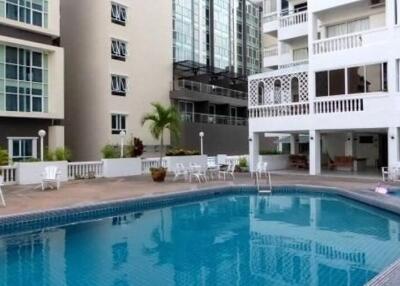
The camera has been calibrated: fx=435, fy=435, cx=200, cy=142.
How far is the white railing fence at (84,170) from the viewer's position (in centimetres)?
2136

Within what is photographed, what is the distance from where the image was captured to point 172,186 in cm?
1833

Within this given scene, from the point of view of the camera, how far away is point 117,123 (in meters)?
→ 29.8

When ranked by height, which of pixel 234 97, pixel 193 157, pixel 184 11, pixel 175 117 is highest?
pixel 184 11

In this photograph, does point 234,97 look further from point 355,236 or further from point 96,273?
point 96,273

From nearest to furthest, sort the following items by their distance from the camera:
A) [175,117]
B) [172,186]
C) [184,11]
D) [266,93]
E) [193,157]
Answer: [172,186]
[175,117]
[266,93]
[193,157]
[184,11]

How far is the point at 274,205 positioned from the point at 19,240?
8696 millimetres

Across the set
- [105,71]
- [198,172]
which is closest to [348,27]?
[198,172]

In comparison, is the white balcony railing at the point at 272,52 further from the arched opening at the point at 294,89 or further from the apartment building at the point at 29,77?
the apartment building at the point at 29,77

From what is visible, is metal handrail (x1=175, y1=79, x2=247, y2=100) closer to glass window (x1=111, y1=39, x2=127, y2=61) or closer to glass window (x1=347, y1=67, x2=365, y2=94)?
glass window (x1=111, y1=39, x2=127, y2=61)

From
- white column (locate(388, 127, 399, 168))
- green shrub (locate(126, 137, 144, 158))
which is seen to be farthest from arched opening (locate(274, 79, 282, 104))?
green shrub (locate(126, 137, 144, 158))

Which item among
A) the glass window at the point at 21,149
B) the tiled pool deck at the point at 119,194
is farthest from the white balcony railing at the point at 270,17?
the glass window at the point at 21,149

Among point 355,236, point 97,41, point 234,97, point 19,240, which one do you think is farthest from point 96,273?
point 234,97

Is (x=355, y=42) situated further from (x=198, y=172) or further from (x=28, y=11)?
(x=28, y=11)

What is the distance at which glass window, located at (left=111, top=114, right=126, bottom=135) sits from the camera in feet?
96.4
